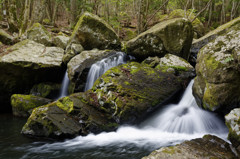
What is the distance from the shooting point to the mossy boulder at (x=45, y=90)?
10512mm

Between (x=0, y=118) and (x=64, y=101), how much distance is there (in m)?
4.52

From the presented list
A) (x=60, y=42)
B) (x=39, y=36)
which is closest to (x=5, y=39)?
(x=39, y=36)

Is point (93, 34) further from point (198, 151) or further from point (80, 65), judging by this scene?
point (198, 151)

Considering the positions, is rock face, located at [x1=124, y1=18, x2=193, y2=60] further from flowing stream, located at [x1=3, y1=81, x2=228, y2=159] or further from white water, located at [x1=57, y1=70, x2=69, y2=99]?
white water, located at [x1=57, y1=70, x2=69, y2=99]

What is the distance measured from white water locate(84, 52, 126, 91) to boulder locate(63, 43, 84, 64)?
1978 millimetres

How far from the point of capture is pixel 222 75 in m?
5.04

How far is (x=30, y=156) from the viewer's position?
4879 mm

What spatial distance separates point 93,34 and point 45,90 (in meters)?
4.44

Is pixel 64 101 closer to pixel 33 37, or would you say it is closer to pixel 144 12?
pixel 33 37

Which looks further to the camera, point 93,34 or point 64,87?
point 93,34

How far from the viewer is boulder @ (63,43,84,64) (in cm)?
1030

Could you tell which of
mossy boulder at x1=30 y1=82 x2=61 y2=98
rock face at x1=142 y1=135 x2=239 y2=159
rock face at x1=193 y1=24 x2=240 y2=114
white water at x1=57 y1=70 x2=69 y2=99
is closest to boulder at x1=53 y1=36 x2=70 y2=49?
white water at x1=57 y1=70 x2=69 y2=99

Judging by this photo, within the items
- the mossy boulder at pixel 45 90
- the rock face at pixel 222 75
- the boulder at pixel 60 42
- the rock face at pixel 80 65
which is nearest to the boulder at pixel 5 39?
the boulder at pixel 60 42

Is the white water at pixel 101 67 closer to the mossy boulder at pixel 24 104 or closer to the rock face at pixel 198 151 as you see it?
the mossy boulder at pixel 24 104
